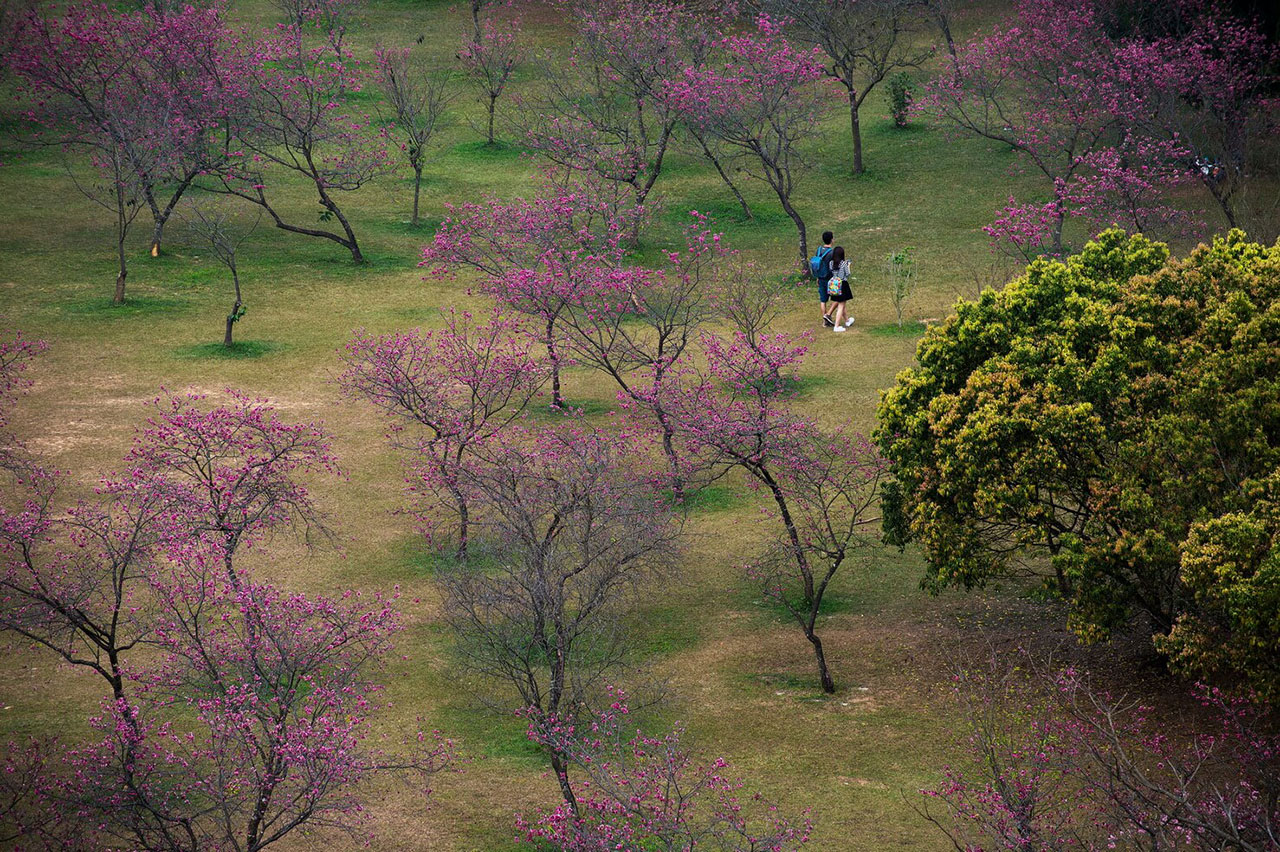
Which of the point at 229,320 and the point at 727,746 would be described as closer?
the point at 727,746

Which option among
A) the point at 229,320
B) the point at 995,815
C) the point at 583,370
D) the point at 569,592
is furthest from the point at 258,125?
the point at 995,815

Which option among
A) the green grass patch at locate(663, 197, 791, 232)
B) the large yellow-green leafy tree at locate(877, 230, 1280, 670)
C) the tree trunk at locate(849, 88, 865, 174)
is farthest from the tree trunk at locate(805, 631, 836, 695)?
the tree trunk at locate(849, 88, 865, 174)

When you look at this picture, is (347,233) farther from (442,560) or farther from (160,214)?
(442,560)

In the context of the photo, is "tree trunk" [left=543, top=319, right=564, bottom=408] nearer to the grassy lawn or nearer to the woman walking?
the grassy lawn

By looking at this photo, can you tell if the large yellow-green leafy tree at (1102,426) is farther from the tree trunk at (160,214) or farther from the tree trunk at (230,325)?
the tree trunk at (160,214)

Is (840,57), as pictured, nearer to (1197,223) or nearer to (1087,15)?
(1087,15)

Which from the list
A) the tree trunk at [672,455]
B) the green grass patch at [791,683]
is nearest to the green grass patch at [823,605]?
the green grass patch at [791,683]
